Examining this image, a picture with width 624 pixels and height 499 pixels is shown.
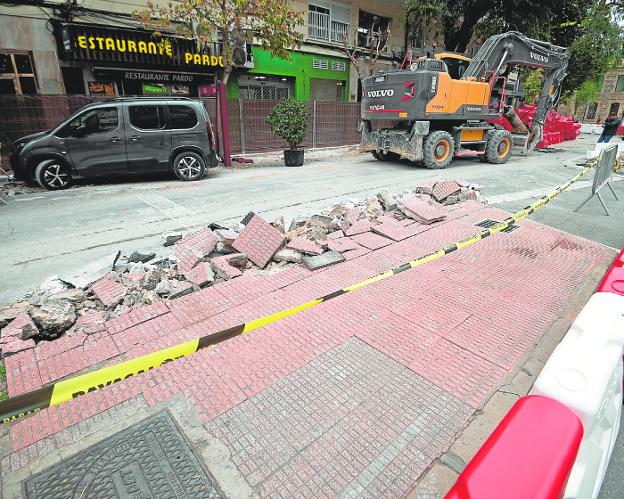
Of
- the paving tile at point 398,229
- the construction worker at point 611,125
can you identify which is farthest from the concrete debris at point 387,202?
the construction worker at point 611,125

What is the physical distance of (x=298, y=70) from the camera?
19.5 m

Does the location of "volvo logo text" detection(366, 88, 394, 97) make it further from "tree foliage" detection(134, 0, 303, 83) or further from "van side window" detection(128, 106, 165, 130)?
"van side window" detection(128, 106, 165, 130)

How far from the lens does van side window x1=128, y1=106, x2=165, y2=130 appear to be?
9.04 metres

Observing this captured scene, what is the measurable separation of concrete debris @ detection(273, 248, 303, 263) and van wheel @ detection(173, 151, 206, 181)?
20.0 feet

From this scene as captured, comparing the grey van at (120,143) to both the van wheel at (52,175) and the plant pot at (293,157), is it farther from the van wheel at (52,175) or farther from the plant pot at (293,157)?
the plant pot at (293,157)

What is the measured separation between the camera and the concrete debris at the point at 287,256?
4934mm

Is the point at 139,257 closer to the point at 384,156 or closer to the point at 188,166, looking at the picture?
the point at 188,166

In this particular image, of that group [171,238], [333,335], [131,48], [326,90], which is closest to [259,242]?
[171,238]

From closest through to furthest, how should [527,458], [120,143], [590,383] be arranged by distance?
[527,458] < [590,383] < [120,143]

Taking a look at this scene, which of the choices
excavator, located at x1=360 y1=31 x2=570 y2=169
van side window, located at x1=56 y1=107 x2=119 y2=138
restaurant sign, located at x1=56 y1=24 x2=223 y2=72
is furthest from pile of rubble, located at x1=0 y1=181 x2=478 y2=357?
restaurant sign, located at x1=56 y1=24 x2=223 y2=72

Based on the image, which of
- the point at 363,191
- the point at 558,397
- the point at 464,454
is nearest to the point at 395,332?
the point at 464,454

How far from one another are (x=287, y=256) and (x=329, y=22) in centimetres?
1947

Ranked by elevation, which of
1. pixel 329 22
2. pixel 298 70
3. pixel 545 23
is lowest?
pixel 298 70

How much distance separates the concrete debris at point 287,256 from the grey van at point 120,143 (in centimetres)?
613
